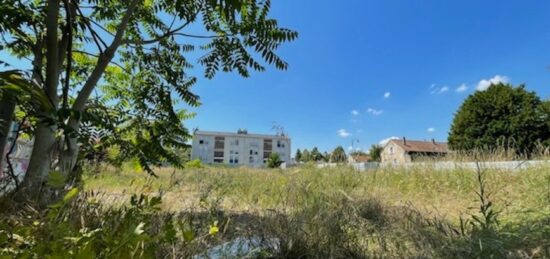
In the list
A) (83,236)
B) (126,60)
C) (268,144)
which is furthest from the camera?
(268,144)

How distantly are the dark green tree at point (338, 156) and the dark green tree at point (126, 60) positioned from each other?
4834 mm

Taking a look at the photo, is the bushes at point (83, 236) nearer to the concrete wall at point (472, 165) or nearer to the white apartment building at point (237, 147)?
the concrete wall at point (472, 165)

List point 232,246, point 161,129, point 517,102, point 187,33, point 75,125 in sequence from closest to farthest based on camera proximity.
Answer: point 232,246, point 75,125, point 187,33, point 161,129, point 517,102

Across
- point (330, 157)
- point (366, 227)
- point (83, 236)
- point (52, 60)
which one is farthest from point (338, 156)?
point (83, 236)

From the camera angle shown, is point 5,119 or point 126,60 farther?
point 126,60

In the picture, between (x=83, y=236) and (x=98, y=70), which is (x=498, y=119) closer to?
(x=98, y=70)

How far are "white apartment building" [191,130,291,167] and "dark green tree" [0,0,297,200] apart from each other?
63.8 m

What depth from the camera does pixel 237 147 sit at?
7038 centimetres

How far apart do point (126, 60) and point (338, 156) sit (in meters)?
5.43

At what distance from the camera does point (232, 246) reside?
6.47 feet

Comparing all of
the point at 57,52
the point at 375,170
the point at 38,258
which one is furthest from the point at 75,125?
the point at 375,170

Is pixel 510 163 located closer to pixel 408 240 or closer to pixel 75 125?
pixel 408 240

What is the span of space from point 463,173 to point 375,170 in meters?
1.69

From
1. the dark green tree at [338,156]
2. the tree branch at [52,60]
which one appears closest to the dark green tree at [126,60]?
the tree branch at [52,60]
